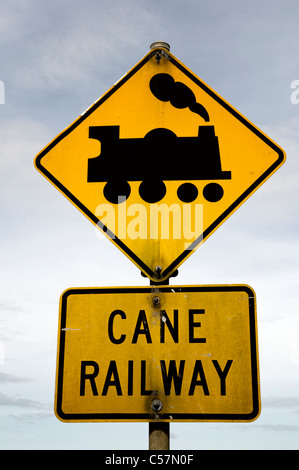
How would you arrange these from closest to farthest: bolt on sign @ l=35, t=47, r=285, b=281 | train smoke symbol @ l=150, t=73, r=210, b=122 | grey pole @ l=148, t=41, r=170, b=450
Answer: grey pole @ l=148, t=41, r=170, b=450 < bolt on sign @ l=35, t=47, r=285, b=281 < train smoke symbol @ l=150, t=73, r=210, b=122

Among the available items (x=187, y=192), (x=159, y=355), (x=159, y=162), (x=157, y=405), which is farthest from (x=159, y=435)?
(x=159, y=162)

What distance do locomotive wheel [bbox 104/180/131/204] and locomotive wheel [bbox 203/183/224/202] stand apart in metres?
0.39

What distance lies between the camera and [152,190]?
2.36 metres

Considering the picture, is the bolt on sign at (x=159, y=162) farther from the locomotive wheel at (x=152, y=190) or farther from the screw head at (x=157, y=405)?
the screw head at (x=157, y=405)

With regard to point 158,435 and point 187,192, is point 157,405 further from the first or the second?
point 187,192

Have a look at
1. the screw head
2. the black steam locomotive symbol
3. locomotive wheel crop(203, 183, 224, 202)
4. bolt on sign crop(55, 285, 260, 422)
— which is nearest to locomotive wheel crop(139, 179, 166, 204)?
the black steam locomotive symbol

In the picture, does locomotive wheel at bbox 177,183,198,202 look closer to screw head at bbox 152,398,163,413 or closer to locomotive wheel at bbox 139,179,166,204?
locomotive wheel at bbox 139,179,166,204

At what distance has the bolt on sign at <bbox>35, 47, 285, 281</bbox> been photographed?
2281 millimetres

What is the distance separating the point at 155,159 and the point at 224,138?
383 millimetres

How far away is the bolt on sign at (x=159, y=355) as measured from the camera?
204 centimetres

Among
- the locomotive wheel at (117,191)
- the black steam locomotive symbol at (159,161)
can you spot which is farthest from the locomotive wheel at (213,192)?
the locomotive wheel at (117,191)

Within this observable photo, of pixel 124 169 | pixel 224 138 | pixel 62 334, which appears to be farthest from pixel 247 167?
pixel 62 334

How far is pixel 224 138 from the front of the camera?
2.46 metres
